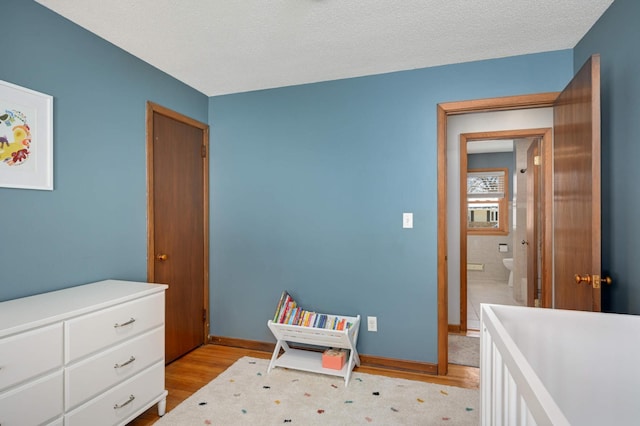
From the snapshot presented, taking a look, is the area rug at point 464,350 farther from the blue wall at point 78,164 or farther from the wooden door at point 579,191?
the blue wall at point 78,164

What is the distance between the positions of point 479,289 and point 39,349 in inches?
226

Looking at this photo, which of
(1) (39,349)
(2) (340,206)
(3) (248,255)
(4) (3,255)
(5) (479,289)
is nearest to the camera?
(1) (39,349)

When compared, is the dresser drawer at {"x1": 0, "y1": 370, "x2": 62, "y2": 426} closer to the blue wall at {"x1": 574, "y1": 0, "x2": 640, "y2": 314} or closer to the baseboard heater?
the blue wall at {"x1": 574, "y1": 0, "x2": 640, "y2": 314}

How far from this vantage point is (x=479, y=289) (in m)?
5.52

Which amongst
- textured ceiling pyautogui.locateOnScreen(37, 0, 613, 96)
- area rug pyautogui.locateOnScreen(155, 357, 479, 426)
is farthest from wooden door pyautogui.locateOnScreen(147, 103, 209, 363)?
area rug pyautogui.locateOnScreen(155, 357, 479, 426)

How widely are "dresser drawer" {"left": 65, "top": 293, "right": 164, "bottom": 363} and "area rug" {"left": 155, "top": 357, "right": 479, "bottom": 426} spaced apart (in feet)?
2.05

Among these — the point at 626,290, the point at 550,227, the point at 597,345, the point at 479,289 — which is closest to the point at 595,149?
the point at 626,290

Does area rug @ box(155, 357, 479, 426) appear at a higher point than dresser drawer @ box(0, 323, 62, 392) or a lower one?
lower

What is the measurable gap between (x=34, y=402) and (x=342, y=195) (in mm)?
2162

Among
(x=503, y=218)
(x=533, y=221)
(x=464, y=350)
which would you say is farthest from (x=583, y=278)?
(x=503, y=218)

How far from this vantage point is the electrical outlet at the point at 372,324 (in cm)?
265

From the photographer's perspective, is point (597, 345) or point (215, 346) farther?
point (215, 346)

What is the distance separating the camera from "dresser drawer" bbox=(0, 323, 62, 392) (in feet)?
4.01

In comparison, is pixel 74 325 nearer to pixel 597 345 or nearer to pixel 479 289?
pixel 597 345
